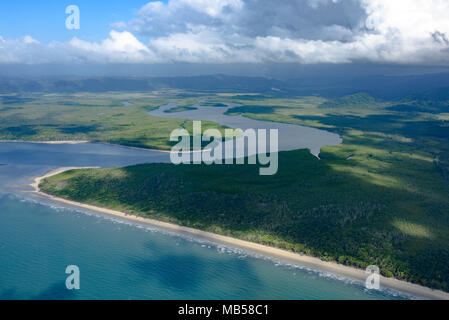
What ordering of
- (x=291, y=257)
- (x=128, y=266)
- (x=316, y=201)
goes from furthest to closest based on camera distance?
1. (x=316, y=201)
2. (x=291, y=257)
3. (x=128, y=266)

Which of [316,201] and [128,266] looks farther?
[316,201]

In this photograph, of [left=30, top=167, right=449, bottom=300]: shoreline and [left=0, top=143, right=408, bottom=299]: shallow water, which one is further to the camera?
[left=0, top=143, right=408, bottom=299]: shallow water

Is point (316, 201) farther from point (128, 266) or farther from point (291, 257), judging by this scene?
point (128, 266)

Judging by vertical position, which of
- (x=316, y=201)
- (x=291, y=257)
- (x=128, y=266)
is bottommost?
(x=128, y=266)

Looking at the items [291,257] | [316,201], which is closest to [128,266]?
[291,257]

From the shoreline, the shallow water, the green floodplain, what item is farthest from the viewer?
the green floodplain

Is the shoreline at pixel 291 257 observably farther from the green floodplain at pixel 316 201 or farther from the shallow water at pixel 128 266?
the shallow water at pixel 128 266

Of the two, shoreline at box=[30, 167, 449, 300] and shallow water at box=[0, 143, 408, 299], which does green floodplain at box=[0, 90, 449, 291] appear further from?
shallow water at box=[0, 143, 408, 299]

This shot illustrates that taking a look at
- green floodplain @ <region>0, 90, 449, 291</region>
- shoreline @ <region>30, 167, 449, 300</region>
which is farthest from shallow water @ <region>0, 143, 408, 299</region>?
green floodplain @ <region>0, 90, 449, 291</region>

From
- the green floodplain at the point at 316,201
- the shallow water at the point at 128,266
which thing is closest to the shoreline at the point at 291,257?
the green floodplain at the point at 316,201
